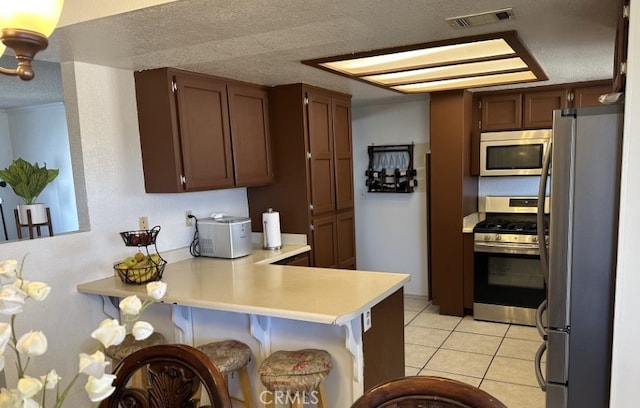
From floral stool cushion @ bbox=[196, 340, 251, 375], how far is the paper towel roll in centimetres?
124

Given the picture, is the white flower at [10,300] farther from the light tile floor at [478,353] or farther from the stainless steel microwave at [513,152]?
the stainless steel microwave at [513,152]

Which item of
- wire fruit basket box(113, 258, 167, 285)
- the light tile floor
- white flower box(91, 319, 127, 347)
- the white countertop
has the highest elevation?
white flower box(91, 319, 127, 347)

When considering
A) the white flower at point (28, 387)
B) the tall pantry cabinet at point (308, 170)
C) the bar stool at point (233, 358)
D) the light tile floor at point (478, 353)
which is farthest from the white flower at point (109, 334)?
the tall pantry cabinet at point (308, 170)

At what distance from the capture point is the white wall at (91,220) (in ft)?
8.04

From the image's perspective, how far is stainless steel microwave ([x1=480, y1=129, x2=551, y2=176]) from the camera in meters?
4.25

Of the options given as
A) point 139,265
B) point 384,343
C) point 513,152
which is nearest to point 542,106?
point 513,152

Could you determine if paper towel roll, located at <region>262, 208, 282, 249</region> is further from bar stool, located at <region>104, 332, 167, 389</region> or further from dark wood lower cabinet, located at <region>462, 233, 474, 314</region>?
dark wood lower cabinet, located at <region>462, 233, 474, 314</region>

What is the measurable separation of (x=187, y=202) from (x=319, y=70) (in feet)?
4.42

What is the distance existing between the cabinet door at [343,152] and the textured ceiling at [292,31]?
1.17 meters

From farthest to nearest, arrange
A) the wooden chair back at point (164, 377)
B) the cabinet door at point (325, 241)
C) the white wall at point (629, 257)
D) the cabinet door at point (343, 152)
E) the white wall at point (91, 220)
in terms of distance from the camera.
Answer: the cabinet door at point (343, 152), the cabinet door at point (325, 241), the white wall at point (91, 220), the white wall at point (629, 257), the wooden chair back at point (164, 377)

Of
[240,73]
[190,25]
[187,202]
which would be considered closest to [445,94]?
[240,73]

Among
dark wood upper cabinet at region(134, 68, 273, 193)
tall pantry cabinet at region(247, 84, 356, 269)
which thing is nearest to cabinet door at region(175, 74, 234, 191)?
dark wood upper cabinet at region(134, 68, 273, 193)

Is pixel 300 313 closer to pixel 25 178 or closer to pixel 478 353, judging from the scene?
pixel 25 178

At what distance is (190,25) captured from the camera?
2.00 meters
